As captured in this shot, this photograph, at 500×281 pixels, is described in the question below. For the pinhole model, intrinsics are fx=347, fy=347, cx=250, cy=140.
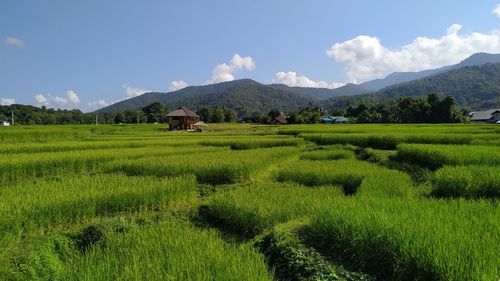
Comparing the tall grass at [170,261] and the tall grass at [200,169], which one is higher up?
the tall grass at [200,169]

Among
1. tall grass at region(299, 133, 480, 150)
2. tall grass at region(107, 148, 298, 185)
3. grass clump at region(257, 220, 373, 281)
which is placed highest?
tall grass at region(299, 133, 480, 150)

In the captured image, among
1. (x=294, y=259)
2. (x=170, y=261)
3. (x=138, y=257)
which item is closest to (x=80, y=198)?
(x=138, y=257)

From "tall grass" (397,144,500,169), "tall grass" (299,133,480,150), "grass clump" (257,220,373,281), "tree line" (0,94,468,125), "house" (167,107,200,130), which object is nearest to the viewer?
"grass clump" (257,220,373,281)

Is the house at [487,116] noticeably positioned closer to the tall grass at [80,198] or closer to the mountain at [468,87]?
the mountain at [468,87]

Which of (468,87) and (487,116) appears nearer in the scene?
(487,116)

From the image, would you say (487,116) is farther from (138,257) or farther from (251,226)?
(138,257)

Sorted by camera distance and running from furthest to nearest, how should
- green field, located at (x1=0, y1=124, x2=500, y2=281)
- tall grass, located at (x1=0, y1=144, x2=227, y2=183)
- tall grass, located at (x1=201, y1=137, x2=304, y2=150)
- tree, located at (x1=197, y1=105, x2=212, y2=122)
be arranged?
tree, located at (x1=197, y1=105, x2=212, y2=122) < tall grass, located at (x1=201, y1=137, x2=304, y2=150) < tall grass, located at (x1=0, y1=144, x2=227, y2=183) < green field, located at (x1=0, y1=124, x2=500, y2=281)

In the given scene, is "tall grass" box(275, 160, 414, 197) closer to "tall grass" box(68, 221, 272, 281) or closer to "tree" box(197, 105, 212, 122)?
"tall grass" box(68, 221, 272, 281)

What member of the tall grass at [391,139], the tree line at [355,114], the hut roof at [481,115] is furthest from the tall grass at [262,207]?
the hut roof at [481,115]

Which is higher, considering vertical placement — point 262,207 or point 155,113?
point 155,113

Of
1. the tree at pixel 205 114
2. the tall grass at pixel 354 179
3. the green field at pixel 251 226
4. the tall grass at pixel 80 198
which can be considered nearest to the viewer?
the green field at pixel 251 226

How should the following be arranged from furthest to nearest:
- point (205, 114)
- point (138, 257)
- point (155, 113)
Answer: point (155, 113), point (205, 114), point (138, 257)

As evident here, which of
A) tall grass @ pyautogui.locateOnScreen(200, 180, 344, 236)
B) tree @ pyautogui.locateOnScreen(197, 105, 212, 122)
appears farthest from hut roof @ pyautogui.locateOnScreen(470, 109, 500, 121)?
tall grass @ pyautogui.locateOnScreen(200, 180, 344, 236)

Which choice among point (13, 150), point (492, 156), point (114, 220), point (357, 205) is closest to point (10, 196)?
point (114, 220)
